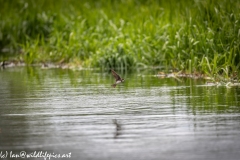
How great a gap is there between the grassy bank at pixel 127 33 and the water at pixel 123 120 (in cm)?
88

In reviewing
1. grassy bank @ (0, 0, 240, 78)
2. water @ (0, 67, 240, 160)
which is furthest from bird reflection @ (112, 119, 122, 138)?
grassy bank @ (0, 0, 240, 78)

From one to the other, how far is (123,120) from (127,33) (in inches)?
361

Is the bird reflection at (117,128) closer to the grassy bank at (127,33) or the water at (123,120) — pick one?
the water at (123,120)

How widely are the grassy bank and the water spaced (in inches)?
34.5

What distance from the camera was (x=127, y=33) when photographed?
55.1ft

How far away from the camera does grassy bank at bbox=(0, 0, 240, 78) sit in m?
12.6

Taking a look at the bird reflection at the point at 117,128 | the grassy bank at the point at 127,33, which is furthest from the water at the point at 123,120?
the grassy bank at the point at 127,33

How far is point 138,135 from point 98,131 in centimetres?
47

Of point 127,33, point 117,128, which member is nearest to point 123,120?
point 117,128

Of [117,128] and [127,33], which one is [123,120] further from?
[127,33]

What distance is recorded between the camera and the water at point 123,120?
20.1ft

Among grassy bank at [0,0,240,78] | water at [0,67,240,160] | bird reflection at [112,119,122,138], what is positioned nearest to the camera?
water at [0,67,240,160]

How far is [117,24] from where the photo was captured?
18406mm

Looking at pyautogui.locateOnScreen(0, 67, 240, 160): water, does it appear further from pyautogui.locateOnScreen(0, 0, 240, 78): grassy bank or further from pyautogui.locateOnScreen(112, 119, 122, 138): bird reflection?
pyautogui.locateOnScreen(0, 0, 240, 78): grassy bank
